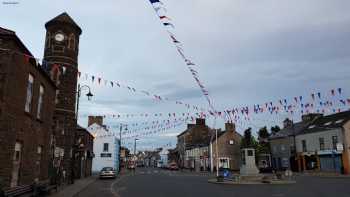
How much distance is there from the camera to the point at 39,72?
18719mm

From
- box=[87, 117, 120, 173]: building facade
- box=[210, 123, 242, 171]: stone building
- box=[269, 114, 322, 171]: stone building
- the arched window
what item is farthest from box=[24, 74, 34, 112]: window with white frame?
box=[210, 123, 242, 171]: stone building

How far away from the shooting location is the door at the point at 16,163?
15.7 metres

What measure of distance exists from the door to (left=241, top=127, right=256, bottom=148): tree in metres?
51.7

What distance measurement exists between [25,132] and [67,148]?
49.1ft

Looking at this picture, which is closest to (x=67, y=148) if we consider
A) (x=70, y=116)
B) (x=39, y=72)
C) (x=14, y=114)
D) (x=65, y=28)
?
(x=70, y=116)

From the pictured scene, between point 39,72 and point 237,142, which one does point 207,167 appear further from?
point 39,72

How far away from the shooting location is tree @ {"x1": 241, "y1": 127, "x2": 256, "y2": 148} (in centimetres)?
6487

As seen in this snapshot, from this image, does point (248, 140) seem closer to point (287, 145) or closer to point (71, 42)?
point (287, 145)

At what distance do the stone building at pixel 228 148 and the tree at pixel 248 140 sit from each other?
1.57m

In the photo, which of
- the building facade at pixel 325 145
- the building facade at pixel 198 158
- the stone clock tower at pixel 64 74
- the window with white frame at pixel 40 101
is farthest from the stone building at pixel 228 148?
the window with white frame at pixel 40 101

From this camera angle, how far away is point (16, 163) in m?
16.0

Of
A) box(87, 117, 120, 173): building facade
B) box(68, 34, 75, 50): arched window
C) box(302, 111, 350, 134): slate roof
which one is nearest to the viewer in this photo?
box(68, 34, 75, 50): arched window

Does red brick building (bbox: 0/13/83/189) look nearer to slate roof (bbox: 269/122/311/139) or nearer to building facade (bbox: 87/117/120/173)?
building facade (bbox: 87/117/120/173)

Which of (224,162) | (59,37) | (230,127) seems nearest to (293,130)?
(230,127)
